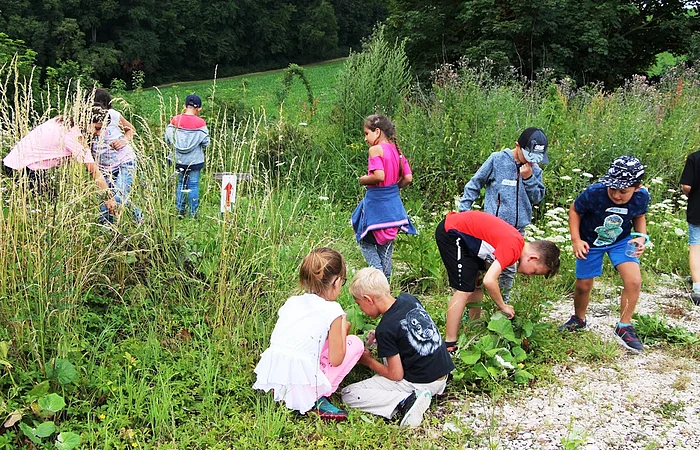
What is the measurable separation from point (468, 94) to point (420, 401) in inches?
218

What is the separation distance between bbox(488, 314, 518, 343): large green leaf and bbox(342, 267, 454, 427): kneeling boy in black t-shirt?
22.6 inches

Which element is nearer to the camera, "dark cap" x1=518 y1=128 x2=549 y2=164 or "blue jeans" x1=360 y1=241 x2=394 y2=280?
"dark cap" x1=518 y1=128 x2=549 y2=164

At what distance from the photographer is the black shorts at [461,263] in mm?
4066

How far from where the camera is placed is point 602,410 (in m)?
3.61

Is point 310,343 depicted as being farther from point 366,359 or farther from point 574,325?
point 574,325

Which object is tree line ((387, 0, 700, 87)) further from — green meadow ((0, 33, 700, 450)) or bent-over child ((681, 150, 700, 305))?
green meadow ((0, 33, 700, 450))

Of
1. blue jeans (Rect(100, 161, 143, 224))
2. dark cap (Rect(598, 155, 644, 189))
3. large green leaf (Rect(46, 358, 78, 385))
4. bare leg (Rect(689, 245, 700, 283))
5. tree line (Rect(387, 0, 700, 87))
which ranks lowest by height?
large green leaf (Rect(46, 358, 78, 385))

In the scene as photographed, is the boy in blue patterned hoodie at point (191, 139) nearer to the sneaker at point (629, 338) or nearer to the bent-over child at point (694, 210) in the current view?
the sneaker at point (629, 338)

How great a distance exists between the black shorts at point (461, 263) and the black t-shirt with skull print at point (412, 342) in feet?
2.09

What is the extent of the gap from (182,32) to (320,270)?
4386 centimetres

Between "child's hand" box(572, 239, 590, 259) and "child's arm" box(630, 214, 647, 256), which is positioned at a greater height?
"child's arm" box(630, 214, 647, 256)

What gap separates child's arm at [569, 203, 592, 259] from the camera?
4348 millimetres

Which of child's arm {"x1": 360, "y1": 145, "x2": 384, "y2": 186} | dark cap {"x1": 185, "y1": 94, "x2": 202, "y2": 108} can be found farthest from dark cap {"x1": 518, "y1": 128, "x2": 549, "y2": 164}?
dark cap {"x1": 185, "y1": 94, "x2": 202, "y2": 108}

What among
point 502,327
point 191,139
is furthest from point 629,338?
point 191,139
